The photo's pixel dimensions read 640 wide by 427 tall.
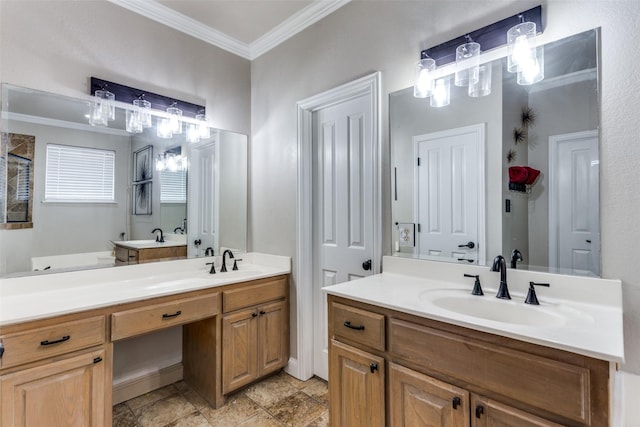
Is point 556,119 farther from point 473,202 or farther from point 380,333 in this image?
point 380,333

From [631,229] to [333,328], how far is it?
51.4 inches

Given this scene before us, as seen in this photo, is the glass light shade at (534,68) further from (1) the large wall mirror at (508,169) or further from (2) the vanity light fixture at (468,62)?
(2) the vanity light fixture at (468,62)

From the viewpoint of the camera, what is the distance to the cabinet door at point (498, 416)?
0.97 m

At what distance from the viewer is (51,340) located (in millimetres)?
1414

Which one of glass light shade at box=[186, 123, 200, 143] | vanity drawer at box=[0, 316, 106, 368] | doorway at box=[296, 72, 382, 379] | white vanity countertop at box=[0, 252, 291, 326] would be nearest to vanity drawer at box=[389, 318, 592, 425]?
doorway at box=[296, 72, 382, 379]

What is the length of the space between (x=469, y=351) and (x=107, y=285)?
2.08m

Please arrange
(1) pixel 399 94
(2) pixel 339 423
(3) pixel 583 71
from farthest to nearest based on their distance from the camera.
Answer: (1) pixel 399 94 < (2) pixel 339 423 < (3) pixel 583 71

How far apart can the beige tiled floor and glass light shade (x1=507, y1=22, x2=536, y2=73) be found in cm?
224

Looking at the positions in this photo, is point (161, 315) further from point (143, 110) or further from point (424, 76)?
point (424, 76)

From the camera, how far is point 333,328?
61.5 inches

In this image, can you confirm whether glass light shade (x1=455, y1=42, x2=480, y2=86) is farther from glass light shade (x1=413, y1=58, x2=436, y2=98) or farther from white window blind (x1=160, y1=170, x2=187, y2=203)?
white window blind (x1=160, y1=170, x2=187, y2=203)

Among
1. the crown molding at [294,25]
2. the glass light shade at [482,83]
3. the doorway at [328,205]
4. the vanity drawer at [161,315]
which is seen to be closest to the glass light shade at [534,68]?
the glass light shade at [482,83]

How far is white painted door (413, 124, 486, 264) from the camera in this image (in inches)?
63.7

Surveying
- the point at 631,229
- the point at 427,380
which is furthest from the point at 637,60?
the point at 427,380
